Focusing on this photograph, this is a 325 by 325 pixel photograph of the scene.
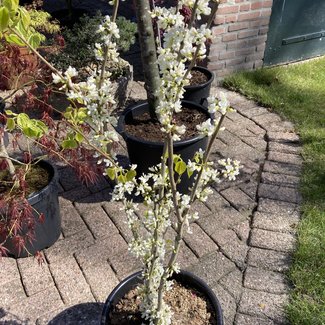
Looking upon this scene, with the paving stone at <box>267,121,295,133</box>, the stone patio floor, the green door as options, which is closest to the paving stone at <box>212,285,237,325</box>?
the stone patio floor

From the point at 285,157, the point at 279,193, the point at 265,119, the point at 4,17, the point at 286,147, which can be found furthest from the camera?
the point at 265,119

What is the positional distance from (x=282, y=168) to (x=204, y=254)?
3.76ft

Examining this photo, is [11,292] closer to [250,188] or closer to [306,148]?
[250,188]

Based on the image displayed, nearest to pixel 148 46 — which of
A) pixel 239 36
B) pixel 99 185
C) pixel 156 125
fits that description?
pixel 156 125

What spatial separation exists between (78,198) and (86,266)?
0.68 meters

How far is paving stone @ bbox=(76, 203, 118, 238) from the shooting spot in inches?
106

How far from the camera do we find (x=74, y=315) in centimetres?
216

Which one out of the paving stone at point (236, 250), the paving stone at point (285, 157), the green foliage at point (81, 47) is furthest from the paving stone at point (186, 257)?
the green foliage at point (81, 47)

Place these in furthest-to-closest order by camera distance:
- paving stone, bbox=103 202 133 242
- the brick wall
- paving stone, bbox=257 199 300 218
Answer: the brick wall → paving stone, bbox=257 199 300 218 → paving stone, bbox=103 202 133 242

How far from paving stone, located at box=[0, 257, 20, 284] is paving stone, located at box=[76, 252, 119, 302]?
37cm

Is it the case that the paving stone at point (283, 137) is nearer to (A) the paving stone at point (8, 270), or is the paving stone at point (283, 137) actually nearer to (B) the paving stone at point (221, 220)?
(B) the paving stone at point (221, 220)

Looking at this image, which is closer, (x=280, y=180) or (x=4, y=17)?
(x=4, y=17)

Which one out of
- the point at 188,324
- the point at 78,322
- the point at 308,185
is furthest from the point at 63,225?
the point at 308,185

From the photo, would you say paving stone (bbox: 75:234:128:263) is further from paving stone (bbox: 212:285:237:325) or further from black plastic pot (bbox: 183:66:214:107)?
black plastic pot (bbox: 183:66:214:107)
